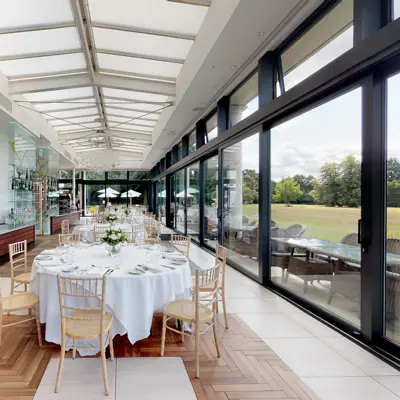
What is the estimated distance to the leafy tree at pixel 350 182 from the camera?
335 centimetres

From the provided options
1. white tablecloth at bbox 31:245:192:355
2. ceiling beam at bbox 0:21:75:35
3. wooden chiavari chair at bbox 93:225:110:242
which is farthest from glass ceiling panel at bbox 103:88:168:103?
white tablecloth at bbox 31:245:192:355

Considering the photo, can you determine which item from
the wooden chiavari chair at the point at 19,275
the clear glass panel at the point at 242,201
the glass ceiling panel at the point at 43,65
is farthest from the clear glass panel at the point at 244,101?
the wooden chiavari chair at the point at 19,275

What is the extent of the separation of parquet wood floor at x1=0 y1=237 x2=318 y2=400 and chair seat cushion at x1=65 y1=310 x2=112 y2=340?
1.57 feet

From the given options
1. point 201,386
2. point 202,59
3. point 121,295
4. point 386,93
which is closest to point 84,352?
point 121,295

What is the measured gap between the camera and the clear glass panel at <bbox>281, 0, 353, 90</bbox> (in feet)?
11.5

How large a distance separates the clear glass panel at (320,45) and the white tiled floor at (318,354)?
3.22 metres

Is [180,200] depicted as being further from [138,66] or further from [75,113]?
[138,66]

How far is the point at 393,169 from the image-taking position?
293 centimetres

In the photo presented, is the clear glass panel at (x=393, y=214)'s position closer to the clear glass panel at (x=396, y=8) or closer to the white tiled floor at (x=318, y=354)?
the white tiled floor at (x=318, y=354)

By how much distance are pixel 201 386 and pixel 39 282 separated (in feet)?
6.77

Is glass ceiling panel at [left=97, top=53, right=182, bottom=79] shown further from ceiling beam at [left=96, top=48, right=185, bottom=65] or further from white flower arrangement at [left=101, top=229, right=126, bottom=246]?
white flower arrangement at [left=101, top=229, right=126, bottom=246]

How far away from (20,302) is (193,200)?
7880mm

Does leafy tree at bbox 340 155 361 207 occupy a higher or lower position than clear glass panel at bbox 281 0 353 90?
lower

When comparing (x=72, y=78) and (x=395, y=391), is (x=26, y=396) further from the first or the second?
(x=72, y=78)
